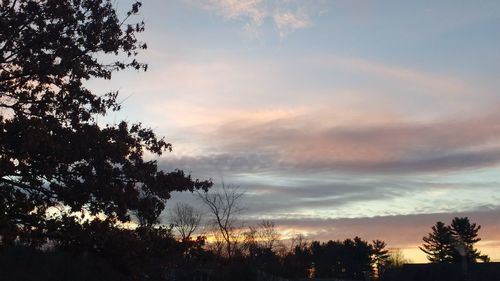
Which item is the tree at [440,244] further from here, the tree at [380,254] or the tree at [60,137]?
Result: the tree at [60,137]

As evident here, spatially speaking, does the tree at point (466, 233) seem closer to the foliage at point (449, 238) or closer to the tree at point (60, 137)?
the foliage at point (449, 238)

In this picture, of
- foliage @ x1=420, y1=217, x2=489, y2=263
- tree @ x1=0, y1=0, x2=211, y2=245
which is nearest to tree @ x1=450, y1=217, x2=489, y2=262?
foliage @ x1=420, y1=217, x2=489, y2=263

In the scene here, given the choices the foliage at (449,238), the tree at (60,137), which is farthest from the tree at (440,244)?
the tree at (60,137)

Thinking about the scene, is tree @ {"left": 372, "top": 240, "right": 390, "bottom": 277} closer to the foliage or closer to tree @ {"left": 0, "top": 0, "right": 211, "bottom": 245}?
the foliage

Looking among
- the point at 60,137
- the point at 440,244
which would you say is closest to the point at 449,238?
the point at 440,244

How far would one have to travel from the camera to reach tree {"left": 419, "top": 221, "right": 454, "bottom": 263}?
326 ft

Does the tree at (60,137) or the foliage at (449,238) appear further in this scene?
the foliage at (449,238)

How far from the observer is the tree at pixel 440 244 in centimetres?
9938

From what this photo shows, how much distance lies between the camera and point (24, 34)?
51.8ft

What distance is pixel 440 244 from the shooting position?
102188 mm

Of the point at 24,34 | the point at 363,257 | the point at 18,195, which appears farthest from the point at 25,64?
the point at 363,257

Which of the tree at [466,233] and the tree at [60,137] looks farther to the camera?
the tree at [466,233]

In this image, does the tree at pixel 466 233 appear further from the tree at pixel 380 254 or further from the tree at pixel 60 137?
the tree at pixel 60 137

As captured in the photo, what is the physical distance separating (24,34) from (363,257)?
96881mm
